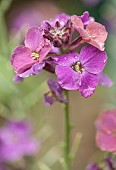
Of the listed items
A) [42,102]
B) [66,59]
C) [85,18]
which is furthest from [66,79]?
[42,102]

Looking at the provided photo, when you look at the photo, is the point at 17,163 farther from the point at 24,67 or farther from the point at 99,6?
the point at 99,6

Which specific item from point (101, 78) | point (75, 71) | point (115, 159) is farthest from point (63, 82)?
point (115, 159)

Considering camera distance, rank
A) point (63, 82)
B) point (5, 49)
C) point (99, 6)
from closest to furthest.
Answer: point (63, 82)
point (5, 49)
point (99, 6)

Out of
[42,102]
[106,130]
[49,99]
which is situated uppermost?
[49,99]

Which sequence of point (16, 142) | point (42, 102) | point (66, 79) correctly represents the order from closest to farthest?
point (66, 79) < point (16, 142) < point (42, 102)

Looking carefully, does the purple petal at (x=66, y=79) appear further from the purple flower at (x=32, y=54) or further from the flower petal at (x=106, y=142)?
the flower petal at (x=106, y=142)

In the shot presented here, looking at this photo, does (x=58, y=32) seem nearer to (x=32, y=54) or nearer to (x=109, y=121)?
(x=32, y=54)

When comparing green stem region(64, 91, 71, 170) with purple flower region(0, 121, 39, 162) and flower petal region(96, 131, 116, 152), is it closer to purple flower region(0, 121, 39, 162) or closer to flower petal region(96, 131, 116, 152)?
flower petal region(96, 131, 116, 152)

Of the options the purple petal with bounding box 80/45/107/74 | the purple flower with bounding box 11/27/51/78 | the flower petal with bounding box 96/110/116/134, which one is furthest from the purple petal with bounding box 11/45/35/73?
the flower petal with bounding box 96/110/116/134
